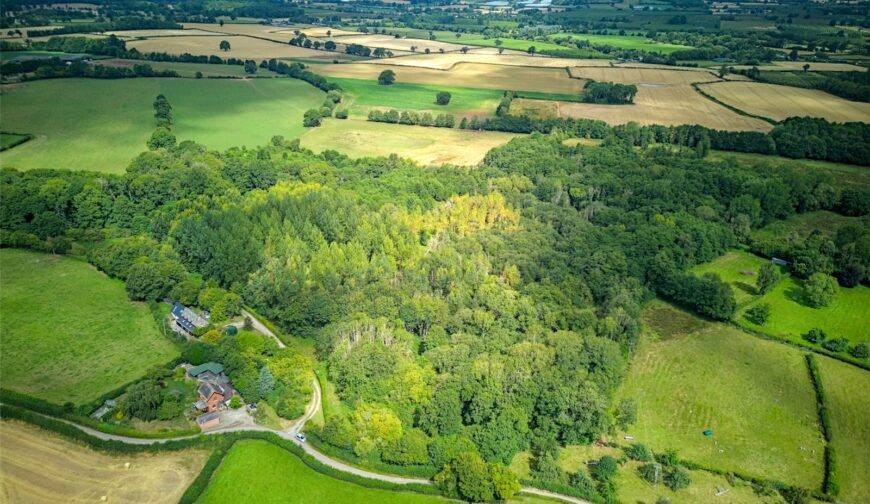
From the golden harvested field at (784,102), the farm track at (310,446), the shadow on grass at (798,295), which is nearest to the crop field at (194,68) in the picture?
the golden harvested field at (784,102)

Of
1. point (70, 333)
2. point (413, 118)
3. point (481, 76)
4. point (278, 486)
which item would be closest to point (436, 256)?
point (278, 486)

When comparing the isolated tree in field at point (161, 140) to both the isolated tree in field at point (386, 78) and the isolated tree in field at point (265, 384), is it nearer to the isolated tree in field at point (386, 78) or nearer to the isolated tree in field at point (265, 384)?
the isolated tree in field at point (386, 78)

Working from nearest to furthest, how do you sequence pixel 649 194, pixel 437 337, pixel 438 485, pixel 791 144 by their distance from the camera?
1. pixel 438 485
2. pixel 437 337
3. pixel 649 194
4. pixel 791 144

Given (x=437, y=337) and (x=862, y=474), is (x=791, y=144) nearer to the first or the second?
(x=862, y=474)

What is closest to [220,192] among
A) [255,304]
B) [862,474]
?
[255,304]

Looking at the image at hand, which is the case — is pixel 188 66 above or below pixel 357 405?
above

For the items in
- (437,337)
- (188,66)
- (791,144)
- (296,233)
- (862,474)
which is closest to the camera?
(862,474)

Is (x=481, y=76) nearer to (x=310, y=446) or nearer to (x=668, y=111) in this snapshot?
(x=668, y=111)
